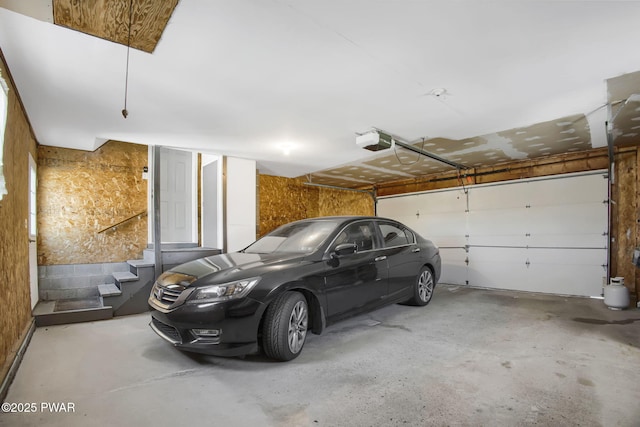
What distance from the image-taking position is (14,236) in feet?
9.30

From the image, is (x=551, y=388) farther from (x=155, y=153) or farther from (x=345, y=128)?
(x=155, y=153)

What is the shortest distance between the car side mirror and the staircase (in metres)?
2.65

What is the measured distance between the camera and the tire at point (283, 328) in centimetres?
251

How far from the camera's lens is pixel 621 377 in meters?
2.28

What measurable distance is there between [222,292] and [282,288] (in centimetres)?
48

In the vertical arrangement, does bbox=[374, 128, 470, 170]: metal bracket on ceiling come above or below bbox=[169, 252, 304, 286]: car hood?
above

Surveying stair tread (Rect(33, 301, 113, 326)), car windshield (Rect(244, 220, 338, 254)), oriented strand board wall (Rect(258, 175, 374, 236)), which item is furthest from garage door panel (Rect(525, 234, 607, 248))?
stair tread (Rect(33, 301, 113, 326))

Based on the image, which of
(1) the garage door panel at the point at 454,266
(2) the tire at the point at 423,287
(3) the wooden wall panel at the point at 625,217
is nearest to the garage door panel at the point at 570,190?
(3) the wooden wall panel at the point at 625,217

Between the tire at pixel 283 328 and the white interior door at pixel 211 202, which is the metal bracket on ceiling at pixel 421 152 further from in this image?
the white interior door at pixel 211 202

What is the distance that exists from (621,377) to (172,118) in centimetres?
476

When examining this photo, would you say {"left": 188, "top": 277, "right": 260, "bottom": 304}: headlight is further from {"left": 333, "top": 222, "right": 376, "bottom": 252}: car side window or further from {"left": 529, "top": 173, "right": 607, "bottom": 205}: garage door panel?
{"left": 529, "top": 173, "right": 607, "bottom": 205}: garage door panel

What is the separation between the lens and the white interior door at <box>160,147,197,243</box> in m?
5.64

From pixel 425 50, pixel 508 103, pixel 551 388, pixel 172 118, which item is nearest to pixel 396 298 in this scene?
pixel 551 388

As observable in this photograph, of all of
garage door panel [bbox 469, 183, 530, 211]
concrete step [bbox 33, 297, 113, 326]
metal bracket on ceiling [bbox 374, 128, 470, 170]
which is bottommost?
concrete step [bbox 33, 297, 113, 326]
